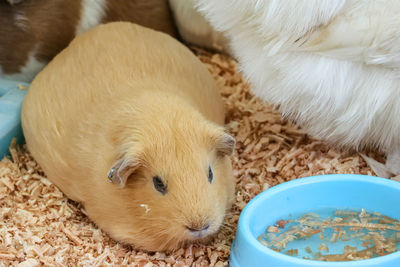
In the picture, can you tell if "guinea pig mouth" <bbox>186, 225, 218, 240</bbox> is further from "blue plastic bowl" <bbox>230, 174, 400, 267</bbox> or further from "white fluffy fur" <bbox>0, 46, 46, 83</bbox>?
"white fluffy fur" <bbox>0, 46, 46, 83</bbox>

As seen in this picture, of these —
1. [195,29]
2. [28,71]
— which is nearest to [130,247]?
[28,71]

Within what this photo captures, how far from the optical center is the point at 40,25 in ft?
8.43

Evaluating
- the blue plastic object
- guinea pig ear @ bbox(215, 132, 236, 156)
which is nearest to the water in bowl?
guinea pig ear @ bbox(215, 132, 236, 156)

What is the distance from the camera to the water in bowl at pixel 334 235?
1636mm

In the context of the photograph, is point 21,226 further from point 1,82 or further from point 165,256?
point 1,82

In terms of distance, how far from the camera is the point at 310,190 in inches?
72.8

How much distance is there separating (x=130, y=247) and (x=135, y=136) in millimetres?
442

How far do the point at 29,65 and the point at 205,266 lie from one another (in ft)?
4.70

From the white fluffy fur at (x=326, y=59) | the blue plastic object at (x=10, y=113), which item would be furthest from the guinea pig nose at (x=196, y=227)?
the blue plastic object at (x=10, y=113)

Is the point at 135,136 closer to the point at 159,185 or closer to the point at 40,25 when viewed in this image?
the point at 159,185

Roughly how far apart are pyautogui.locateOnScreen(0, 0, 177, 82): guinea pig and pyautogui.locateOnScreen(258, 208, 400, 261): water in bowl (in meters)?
1.47

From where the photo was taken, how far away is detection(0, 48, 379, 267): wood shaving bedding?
1.82 meters

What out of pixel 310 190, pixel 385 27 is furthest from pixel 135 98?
pixel 385 27

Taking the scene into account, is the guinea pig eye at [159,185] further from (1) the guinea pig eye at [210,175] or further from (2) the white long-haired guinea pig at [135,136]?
(1) the guinea pig eye at [210,175]
